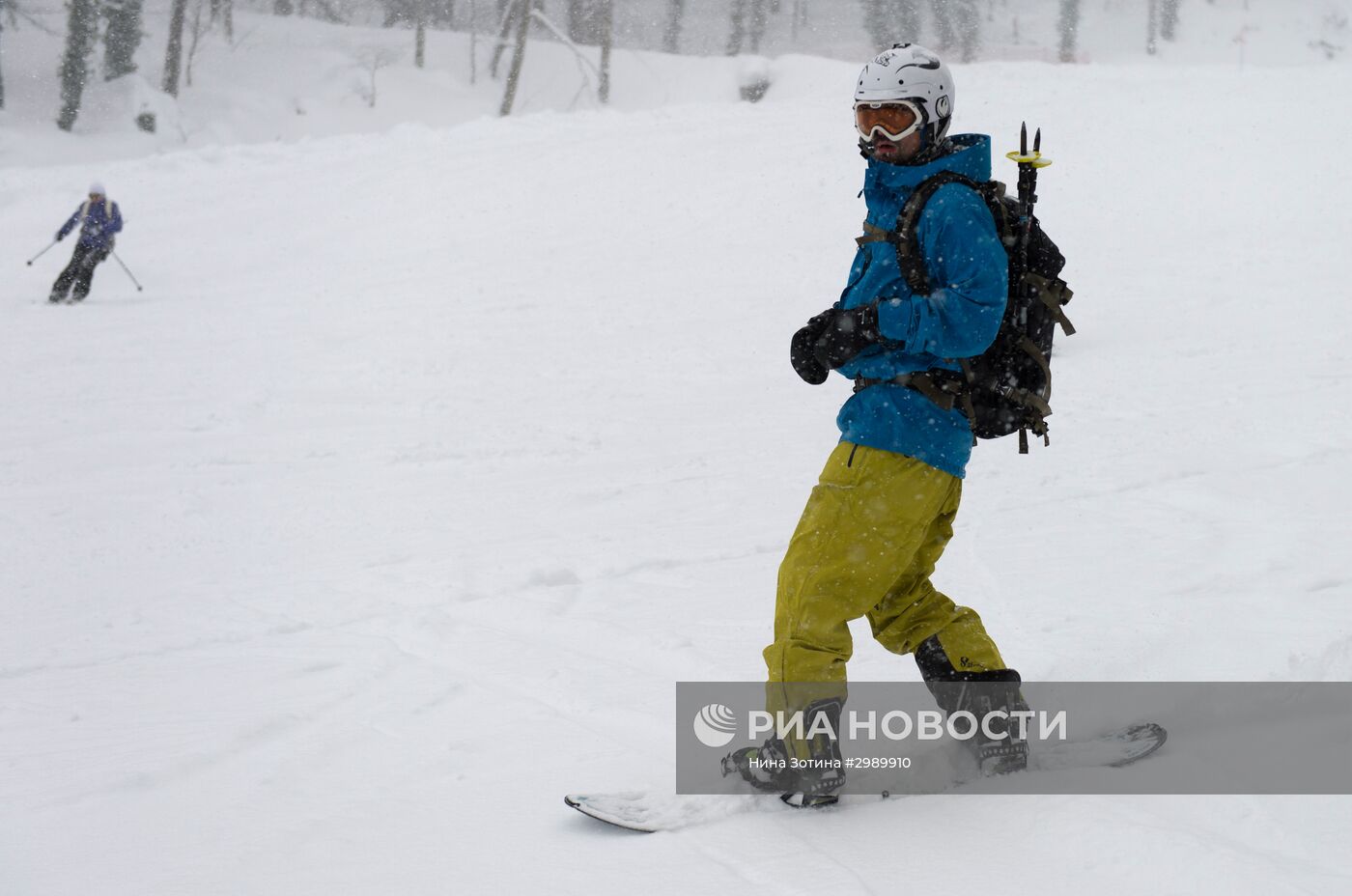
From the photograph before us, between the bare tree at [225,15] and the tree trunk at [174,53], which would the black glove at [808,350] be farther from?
the bare tree at [225,15]

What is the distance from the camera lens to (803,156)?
63.1 ft

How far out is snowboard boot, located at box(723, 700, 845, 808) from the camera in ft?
9.59

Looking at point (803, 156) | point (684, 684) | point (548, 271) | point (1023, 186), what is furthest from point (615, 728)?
point (803, 156)

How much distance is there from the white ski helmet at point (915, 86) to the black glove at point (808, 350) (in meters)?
0.55

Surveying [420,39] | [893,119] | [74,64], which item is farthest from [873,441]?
[420,39]

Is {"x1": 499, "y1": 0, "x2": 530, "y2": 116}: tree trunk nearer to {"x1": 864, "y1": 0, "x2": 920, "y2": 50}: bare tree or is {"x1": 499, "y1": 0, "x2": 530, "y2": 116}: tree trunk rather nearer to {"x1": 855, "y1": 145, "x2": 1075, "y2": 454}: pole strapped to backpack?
{"x1": 864, "y1": 0, "x2": 920, "y2": 50}: bare tree

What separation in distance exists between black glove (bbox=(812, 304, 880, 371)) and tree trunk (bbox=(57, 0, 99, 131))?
103ft

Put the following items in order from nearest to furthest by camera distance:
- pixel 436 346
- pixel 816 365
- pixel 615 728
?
pixel 816 365 < pixel 615 728 < pixel 436 346

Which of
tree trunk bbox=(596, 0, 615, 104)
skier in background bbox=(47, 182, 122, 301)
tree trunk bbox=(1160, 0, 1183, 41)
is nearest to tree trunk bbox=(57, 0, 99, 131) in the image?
tree trunk bbox=(596, 0, 615, 104)

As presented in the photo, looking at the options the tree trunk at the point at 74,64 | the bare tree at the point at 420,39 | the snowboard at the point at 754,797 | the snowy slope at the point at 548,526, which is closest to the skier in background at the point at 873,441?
the snowboard at the point at 754,797

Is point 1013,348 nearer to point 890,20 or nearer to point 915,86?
point 915,86

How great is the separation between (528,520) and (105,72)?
31.2 metres

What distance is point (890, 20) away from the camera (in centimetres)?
4872

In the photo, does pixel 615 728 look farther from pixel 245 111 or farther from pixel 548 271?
pixel 245 111
